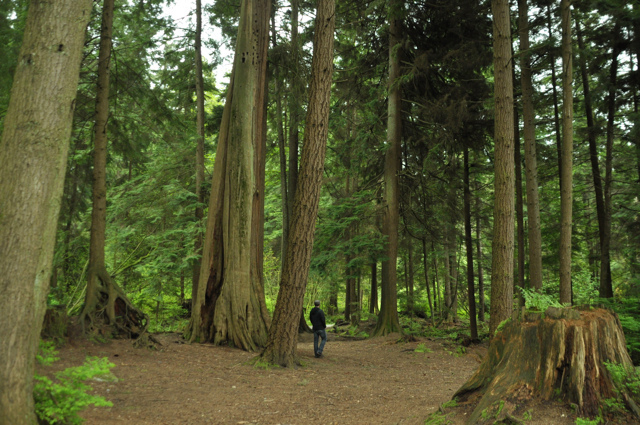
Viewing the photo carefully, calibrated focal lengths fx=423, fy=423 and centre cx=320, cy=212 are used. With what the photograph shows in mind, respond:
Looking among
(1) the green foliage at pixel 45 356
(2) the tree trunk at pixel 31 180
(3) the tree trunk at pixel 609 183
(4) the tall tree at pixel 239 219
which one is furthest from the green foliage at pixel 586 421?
(3) the tree trunk at pixel 609 183

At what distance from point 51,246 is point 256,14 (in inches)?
381

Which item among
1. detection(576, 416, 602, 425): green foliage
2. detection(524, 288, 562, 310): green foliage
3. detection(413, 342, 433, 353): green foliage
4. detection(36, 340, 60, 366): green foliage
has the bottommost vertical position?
detection(413, 342, 433, 353): green foliage

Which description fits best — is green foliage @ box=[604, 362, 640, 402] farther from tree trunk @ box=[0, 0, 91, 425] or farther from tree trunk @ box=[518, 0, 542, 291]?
A: tree trunk @ box=[518, 0, 542, 291]

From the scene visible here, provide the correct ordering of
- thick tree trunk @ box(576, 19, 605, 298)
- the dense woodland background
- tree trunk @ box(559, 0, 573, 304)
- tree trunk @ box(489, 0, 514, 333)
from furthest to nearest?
thick tree trunk @ box(576, 19, 605, 298), the dense woodland background, tree trunk @ box(559, 0, 573, 304), tree trunk @ box(489, 0, 514, 333)

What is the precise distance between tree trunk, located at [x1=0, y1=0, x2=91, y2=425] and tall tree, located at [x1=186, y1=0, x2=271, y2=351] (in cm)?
716

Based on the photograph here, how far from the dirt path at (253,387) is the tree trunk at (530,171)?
3094 mm

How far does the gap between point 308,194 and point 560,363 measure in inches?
209

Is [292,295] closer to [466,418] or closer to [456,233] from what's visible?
[466,418]

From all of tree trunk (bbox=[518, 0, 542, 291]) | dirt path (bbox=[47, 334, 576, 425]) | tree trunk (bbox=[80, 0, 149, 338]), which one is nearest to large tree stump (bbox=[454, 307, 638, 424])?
dirt path (bbox=[47, 334, 576, 425])

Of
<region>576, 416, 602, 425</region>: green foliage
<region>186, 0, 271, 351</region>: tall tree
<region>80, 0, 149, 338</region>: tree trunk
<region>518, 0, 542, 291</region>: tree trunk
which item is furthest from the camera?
<region>518, 0, 542, 291</region>: tree trunk

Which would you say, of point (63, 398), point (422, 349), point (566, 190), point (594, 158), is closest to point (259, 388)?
point (63, 398)

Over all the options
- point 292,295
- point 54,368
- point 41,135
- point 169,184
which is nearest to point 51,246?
A: point 41,135

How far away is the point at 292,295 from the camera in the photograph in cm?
835

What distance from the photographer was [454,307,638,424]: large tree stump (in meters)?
3.82
